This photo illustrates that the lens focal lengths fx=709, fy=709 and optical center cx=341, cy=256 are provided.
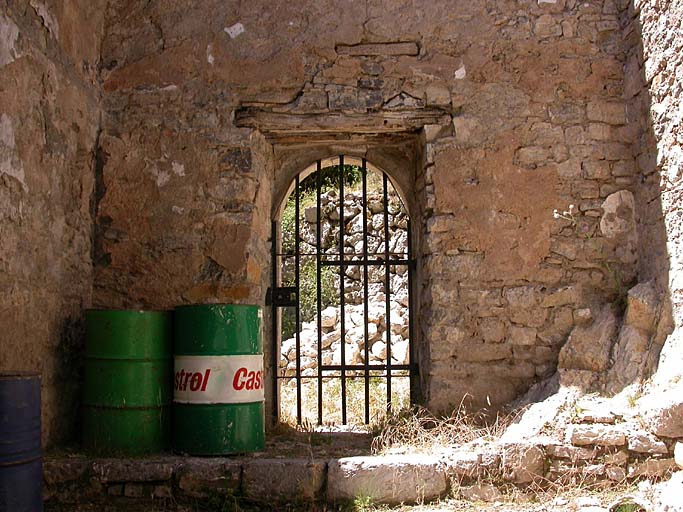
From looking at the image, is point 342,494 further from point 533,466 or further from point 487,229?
point 487,229

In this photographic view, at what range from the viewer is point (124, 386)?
3.84 metres

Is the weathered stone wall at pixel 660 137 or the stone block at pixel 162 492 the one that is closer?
the stone block at pixel 162 492

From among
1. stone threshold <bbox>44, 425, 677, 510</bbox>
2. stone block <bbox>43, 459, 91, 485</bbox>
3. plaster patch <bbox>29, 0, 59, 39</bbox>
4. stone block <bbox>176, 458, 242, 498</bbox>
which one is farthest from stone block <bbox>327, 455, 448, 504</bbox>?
plaster patch <bbox>29, 0, 59, 39</bbox>

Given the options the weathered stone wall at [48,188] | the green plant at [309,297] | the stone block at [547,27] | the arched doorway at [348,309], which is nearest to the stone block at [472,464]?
the weathered stone wall at [48,188]

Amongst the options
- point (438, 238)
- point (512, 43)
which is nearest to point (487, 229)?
point (438, 238)

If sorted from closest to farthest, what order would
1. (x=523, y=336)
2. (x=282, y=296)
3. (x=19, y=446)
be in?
(x=19, y=446) < (x=523, y=336) < (x=282, y=296)

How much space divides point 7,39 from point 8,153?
571mm

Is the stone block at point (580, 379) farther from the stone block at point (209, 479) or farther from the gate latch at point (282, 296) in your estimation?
the stone block at point (209, 479)

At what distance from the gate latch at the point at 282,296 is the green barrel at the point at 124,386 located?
129 cm

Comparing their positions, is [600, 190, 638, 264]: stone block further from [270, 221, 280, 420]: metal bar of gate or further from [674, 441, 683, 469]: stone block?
[270, 221, 280, 420]: metal bar of gate

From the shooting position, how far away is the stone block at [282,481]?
11.5ft

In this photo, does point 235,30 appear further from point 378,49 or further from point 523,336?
point 523,336

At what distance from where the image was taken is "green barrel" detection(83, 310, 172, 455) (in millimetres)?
3834

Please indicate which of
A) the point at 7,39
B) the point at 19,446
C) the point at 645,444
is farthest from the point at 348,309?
the point at 19,446
